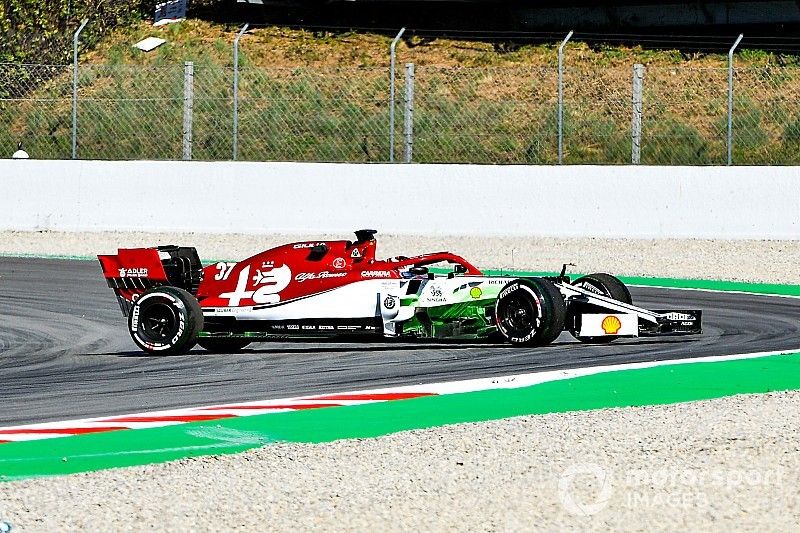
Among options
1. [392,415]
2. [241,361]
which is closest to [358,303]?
[241,361]

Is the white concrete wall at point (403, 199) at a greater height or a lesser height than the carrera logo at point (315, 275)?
greater

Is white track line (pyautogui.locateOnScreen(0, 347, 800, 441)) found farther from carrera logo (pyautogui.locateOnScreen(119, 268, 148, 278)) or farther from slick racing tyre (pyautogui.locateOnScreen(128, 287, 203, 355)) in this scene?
carrera logo (pyautogui.locateOnScreen(119, 268, 148, 278))

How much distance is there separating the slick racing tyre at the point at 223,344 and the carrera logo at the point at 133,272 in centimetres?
74

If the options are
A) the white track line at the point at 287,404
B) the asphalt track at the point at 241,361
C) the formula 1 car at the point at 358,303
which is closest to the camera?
the white track line at the point at 287,404

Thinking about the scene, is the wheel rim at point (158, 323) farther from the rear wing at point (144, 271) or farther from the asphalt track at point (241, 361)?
the rear wing at point (144, 271)

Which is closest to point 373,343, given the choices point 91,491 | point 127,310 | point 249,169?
point 127,310

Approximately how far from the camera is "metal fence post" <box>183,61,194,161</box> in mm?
23203

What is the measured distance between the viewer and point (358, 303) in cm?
1205

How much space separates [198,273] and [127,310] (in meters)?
0.70

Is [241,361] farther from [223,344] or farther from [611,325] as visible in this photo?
[611,325]

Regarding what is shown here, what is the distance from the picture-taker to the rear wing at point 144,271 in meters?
12.4

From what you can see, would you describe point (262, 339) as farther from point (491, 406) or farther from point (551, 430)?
point (551, 430)

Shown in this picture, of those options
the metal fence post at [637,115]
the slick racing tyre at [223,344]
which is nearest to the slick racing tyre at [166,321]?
the slick racing tyre at [223,344]

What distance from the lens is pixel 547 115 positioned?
2533 centimetres
